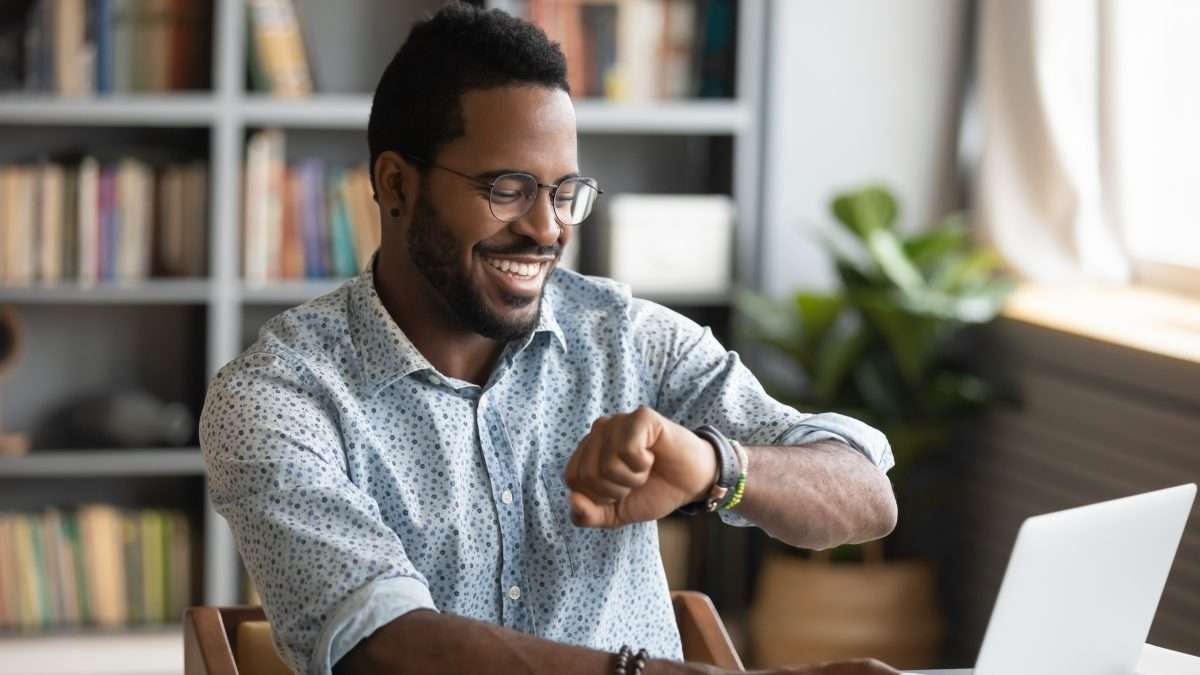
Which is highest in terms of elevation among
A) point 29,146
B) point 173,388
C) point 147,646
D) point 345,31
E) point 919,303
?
point 345,31

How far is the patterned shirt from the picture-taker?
144 centimetres

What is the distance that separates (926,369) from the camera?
134 inches

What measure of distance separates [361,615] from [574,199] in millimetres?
536

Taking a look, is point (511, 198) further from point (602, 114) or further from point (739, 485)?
point (602, 114)

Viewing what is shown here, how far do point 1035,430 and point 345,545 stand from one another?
2.17 m

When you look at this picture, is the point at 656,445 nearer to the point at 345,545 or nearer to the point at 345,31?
the point at 345,545

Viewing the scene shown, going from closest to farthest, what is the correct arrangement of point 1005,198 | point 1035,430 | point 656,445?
1. point 656,445
2. point 1035,430
3. point 1005,198

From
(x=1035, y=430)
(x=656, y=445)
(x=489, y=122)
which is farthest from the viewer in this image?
(x=1035, y=430)

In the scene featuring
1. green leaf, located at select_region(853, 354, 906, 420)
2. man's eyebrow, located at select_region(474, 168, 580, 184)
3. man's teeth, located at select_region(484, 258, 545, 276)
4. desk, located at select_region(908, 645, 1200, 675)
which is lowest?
green leaf, located at select_region(853, 354, 906, 420)

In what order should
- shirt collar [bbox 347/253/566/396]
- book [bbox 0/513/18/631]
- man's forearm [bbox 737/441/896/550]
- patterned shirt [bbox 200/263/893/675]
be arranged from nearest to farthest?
1. patterned shirt [bbox 200/263/893/675]
2. man's forearm [bbox 737/441/896/550]
3. shirt collar [bbox 347/253/566/396]
4. book [bbox 0/513/18/631]

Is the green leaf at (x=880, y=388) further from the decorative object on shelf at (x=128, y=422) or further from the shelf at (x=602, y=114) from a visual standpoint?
the decorative object on shelf at (x=128, y=422)

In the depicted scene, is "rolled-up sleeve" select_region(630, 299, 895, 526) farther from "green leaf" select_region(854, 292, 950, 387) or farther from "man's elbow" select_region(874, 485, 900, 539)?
"green leaf" select_region(854, 292, 950, 387)

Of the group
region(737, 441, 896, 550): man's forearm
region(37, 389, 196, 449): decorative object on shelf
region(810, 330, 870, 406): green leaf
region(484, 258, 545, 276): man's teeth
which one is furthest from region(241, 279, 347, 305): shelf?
region(737, 441, 896, 550): man's forearm

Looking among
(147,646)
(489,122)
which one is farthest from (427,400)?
(147,646)
